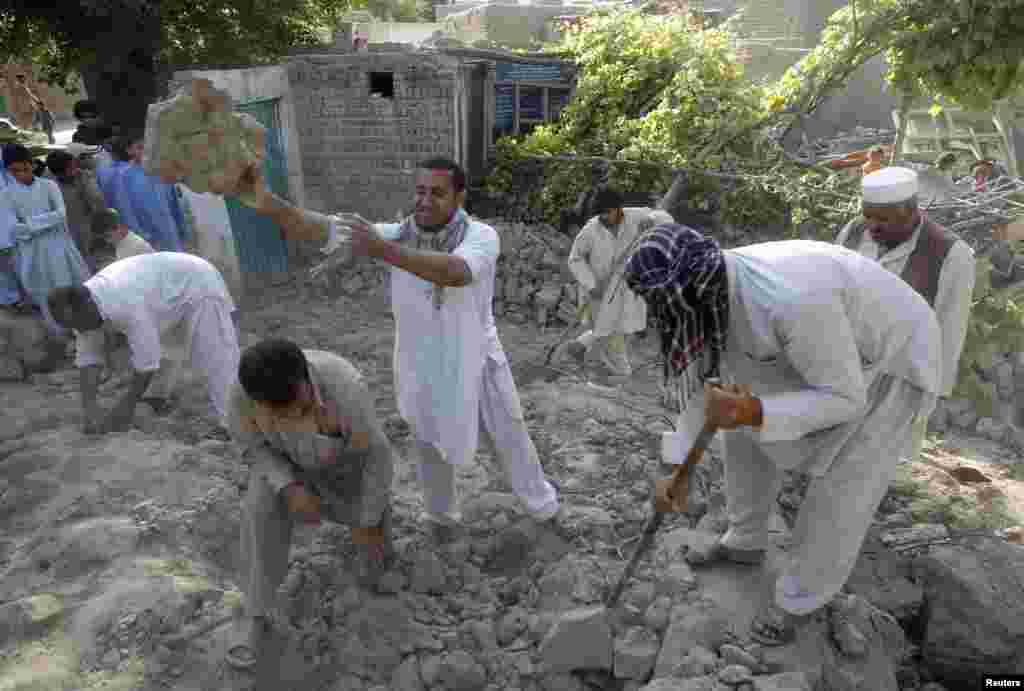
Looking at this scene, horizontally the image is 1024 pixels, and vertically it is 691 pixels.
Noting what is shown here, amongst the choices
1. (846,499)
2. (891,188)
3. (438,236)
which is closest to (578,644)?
(846,499)

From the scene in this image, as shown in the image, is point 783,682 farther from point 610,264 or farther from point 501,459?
point 610,264

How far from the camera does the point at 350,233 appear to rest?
2.48m

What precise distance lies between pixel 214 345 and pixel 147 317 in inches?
18.2

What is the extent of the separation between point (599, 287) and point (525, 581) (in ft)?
10.6

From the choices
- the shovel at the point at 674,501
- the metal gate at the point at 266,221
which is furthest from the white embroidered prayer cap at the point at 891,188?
the metal gate at the point at 266,221

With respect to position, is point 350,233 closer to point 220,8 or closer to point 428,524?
point 428,524

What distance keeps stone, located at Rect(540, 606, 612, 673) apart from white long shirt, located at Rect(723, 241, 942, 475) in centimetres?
95

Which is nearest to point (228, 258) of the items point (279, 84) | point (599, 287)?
point (279, 84)

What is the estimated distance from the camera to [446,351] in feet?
10.6

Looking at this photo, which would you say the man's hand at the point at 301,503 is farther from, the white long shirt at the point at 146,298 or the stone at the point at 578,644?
the white long shirt at the point at 146,298

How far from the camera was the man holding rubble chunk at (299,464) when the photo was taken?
109 inches

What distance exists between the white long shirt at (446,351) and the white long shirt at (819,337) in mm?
1031

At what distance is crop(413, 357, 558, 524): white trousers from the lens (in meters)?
3.39

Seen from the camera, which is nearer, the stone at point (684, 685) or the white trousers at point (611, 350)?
the stone at point (684, 685)
